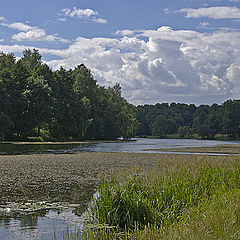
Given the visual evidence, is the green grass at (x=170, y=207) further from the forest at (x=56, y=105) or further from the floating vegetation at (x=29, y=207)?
Result: the forest at (x=56, y=105)

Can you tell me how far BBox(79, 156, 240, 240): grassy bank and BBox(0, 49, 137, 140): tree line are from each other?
69.7 metres

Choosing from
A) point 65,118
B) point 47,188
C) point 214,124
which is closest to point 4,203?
point 47,188

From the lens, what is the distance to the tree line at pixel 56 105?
293ft

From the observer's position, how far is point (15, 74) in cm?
9250

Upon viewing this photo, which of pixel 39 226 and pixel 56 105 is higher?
pixel 56 105

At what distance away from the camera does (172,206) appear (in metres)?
12.3

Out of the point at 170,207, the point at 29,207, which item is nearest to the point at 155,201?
the point at 170,207

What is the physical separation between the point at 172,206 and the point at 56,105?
9144cm

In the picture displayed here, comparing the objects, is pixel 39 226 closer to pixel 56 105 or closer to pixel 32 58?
pixel 56 105

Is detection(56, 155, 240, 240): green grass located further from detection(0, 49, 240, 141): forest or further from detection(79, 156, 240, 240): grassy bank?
detection(0, 49, 240, 141): forest

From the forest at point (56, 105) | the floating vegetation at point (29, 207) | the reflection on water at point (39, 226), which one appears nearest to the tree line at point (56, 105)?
the forest at point (56, 105)

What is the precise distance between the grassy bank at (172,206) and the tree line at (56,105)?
69.7m

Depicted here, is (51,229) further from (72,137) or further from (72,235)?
(72,137)

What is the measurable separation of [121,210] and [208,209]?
265 cm
